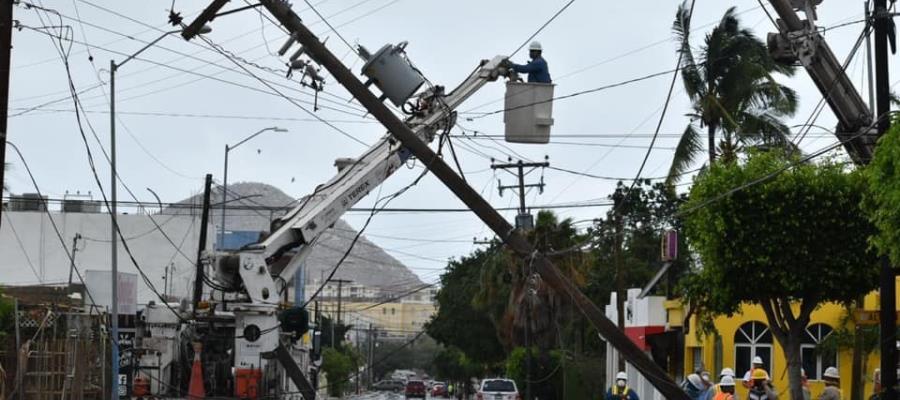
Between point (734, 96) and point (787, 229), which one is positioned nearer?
point (787, 229)

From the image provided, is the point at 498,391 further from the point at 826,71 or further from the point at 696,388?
the point at 826,71

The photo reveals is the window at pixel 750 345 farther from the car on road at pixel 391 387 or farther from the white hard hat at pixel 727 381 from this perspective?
the car on road at pixel 391 387

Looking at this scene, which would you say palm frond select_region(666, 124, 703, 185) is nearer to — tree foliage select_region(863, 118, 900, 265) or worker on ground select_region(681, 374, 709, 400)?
worker on ground select_region(681, 374, 709, 400)

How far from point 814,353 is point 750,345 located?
100 inches

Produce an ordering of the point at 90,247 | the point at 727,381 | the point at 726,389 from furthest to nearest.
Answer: the point at 90,247
the point at 727,381
the point at 726,389

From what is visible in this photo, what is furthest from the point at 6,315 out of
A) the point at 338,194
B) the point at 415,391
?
the point at 415,391

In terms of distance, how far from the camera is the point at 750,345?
3528 centimetres

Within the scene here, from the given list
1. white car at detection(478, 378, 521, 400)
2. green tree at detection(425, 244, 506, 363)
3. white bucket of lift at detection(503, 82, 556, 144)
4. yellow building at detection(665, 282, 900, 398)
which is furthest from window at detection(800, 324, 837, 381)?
green tree at detection(425, 244, 506, 363)

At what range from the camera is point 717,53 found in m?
42.0

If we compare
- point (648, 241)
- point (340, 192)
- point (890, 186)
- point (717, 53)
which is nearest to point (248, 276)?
point (340, 192)

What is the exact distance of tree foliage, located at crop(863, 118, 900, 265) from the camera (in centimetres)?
1511

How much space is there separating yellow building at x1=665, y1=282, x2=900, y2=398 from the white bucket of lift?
10.9m

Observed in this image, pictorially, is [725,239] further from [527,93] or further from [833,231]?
[527,93]

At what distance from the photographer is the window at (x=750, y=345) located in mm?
34906
